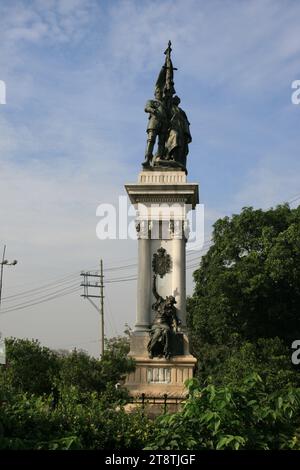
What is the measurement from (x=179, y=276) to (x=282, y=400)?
1203cm

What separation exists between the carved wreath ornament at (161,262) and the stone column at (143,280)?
18 centimetres

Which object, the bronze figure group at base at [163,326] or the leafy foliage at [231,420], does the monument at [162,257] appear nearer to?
the bronze figure group at base at [163,326]

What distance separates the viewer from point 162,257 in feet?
62.7

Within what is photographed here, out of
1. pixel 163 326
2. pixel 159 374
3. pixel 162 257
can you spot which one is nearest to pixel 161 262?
pixel 162 257

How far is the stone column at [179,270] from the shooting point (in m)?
18.6

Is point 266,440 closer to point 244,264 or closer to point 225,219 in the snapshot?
point 244,264

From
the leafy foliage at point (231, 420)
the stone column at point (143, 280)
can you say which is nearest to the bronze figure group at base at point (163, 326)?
the stone column at point (143, 280)

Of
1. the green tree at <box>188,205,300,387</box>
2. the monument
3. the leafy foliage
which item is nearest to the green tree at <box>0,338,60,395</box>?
the monument

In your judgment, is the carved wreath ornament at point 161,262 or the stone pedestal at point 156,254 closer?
the stone pedestal at point 156,254

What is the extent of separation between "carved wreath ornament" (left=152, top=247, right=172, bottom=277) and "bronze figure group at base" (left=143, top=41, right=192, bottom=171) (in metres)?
2.84

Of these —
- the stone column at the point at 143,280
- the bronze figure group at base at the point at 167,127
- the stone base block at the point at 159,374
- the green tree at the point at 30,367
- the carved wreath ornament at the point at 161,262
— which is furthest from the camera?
the bronze figure group at base at the point at 167,127

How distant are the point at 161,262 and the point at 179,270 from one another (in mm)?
595

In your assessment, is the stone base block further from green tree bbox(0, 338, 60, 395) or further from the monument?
green tree bbox(0, 338, 60, 395)
